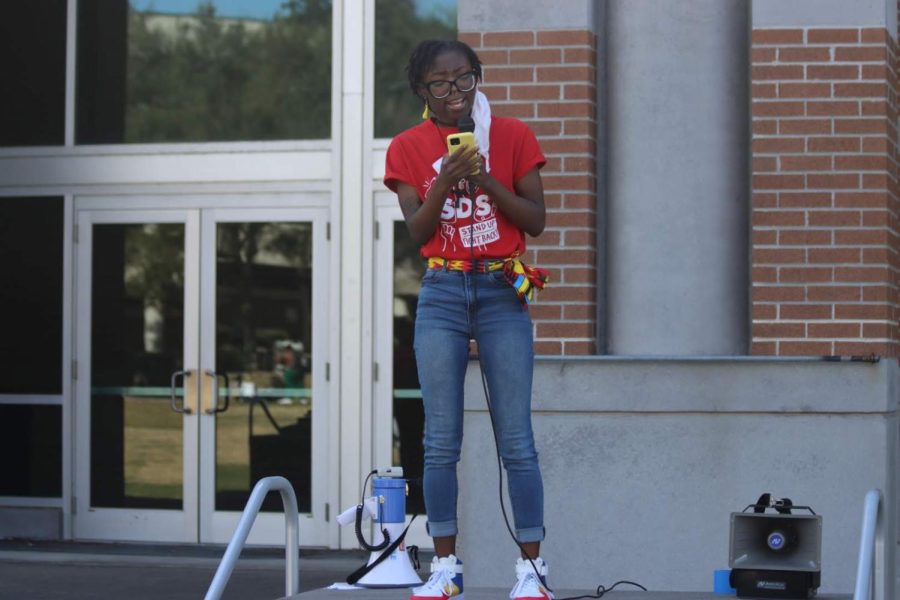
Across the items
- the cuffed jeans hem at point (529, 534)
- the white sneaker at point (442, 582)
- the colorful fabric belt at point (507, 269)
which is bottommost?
the white sneaker at point (442, 582)

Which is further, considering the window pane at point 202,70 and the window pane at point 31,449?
the window pane at point 31,449

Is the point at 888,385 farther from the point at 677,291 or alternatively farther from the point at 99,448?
the point at 99,448

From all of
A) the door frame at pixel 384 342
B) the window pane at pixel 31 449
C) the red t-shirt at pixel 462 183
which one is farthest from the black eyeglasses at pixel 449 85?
the window pane at pixel 31 449

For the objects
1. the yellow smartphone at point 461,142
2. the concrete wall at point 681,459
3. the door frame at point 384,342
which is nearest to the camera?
the yellow smartphone at point 461,142

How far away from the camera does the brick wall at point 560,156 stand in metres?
7.77

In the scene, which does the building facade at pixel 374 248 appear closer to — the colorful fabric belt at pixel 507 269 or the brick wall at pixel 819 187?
the brick wall at pixel 819 187

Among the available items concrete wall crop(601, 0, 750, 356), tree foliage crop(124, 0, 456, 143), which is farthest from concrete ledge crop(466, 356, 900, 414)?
tree foliage crop(124, 0, 456, 143)

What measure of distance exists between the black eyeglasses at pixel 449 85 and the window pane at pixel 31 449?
6.65 m

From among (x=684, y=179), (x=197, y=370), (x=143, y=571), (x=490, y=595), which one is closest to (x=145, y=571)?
(x=143, y=571)

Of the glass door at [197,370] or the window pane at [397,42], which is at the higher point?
the window pane at [397,42]

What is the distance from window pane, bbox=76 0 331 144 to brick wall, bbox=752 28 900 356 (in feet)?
12.7

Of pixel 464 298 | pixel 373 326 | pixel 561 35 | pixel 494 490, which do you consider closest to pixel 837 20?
pixel 561 35

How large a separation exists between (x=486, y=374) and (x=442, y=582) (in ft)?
2.36

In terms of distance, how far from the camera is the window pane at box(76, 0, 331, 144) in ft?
35.4
